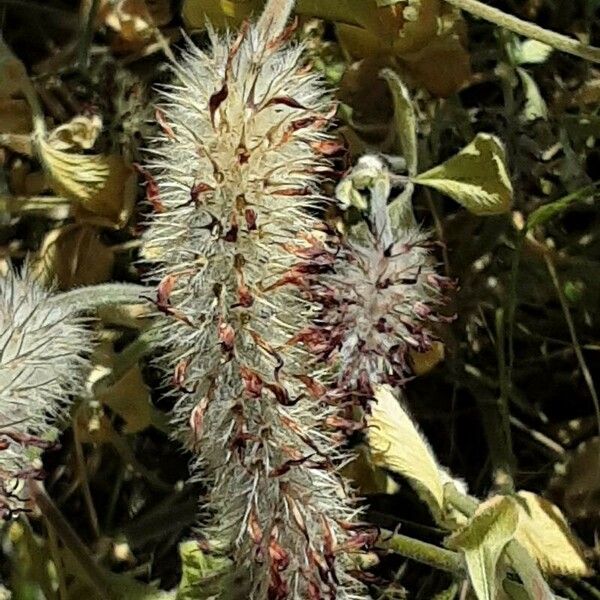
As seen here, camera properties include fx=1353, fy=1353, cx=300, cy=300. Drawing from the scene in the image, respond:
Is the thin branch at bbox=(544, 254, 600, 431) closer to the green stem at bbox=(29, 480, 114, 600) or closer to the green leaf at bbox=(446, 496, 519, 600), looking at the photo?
the green leaf at bbox=(446, 496, 519, 600)

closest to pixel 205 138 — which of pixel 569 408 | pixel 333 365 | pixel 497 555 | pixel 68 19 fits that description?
pixel 333 365

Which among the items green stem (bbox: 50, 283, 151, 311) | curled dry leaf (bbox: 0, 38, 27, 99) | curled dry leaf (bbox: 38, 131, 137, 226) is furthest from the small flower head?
curled dry leaf (bbox: 0, 38, 27, 99)

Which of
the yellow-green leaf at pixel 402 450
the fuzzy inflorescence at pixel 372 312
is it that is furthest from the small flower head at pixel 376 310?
the yellow-green leaf at pixel 402 450

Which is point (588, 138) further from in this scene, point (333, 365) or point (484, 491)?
point (333, 365)

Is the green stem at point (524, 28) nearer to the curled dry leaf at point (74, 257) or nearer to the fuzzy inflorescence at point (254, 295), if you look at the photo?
the fuzzy inflorescence at point (254, 295)

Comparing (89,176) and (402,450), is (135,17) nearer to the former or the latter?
(89,176)

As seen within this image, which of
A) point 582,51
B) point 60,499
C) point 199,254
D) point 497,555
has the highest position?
point 582,51

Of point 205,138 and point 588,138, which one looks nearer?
point 205,138

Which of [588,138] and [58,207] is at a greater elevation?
[588,138]
